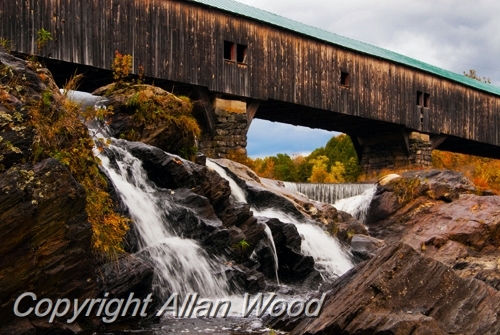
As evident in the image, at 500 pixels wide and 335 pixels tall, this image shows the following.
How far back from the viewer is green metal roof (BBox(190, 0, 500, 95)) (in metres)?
22.3

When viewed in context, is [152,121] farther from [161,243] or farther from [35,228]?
[35,228]

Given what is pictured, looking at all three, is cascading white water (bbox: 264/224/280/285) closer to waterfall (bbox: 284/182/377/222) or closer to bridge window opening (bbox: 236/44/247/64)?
waterfall (bbox: 284/182/377/222)

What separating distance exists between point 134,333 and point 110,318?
382mm

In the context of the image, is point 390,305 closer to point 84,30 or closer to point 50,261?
point 50,261

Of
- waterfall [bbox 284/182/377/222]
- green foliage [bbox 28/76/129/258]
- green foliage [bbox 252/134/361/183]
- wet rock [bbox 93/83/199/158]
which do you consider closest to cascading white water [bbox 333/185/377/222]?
waterfall [bbox 284/182/377/222]

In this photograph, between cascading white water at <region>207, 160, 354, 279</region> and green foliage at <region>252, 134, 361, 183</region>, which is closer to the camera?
cascading white water at <region>207, 160, 354, 279</region>

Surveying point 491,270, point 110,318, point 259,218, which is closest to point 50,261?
point 110,318

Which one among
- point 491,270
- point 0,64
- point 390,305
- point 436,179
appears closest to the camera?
point 390,305

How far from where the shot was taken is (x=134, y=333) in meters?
7.12

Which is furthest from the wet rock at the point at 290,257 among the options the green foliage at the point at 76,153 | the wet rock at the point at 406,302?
the wet rock at the point at 406,302

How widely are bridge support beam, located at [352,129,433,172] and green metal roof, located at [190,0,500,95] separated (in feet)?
9.59

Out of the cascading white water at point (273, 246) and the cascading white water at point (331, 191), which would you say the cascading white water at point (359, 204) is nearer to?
the cascading white water at point (331, 191)

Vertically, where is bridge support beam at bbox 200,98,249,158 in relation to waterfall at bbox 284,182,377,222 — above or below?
above

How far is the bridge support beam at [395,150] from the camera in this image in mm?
28297
